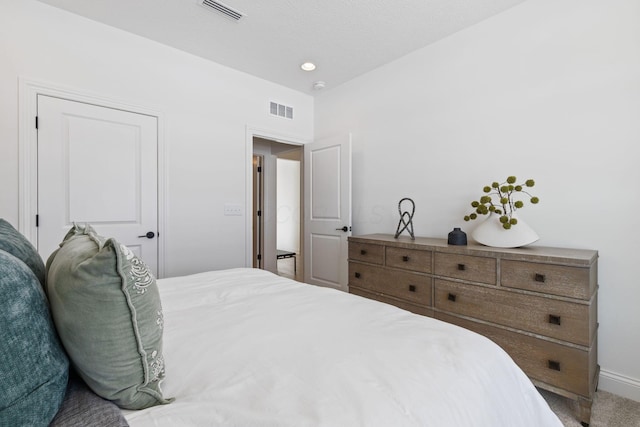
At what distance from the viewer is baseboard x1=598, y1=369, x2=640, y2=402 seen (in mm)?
1856

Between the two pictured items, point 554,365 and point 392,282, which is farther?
point 392,282

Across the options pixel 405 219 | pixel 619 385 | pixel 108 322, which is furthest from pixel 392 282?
pixel 108 322

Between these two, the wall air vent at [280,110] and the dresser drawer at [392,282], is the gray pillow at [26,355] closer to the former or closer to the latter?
the dresser drawer at [392,282]

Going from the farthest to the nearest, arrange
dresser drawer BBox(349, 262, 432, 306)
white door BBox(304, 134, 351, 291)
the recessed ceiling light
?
white door BBox(304, 134, 351, 291) < the recessed ceiling light < dresser drawer BBox(349, 262, 432, 306)

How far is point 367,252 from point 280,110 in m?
2.15

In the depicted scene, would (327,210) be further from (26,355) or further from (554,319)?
(26,355)

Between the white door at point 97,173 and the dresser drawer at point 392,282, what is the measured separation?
1.91 m

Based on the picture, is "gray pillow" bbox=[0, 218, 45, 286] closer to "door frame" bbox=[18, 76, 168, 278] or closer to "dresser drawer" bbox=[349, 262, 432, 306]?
"door frame" bbox=[18, 76, 168, 278]

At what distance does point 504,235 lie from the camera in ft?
6.72

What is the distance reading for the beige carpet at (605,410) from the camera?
167 centimetres

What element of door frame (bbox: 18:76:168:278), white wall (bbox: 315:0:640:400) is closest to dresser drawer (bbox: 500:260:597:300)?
white wall (bbox: 315:0:640:400)

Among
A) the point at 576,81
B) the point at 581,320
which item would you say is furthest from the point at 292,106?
the point at 581,320

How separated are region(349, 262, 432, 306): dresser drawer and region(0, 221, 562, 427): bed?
1.16m

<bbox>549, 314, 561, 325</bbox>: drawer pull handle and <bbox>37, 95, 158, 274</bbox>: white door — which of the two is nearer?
<bbox>549, 314, 561, 325</bbox>: drawer pull handle
